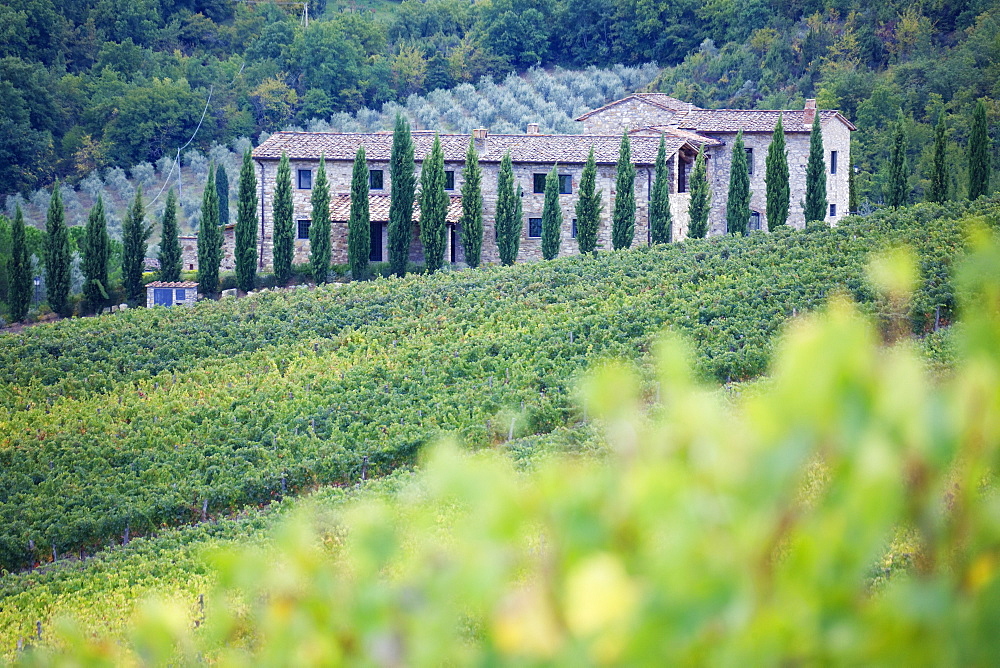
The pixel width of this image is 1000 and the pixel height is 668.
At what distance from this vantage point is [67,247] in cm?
3375

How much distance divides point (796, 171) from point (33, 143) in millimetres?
40269

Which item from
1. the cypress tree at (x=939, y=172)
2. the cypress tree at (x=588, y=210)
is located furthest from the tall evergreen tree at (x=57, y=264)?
the cypress tree at (x=939, y=172)

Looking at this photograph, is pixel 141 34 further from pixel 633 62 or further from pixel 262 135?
pixel 633 62

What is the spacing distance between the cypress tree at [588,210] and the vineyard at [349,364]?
16.6 ft

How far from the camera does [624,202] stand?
112ft

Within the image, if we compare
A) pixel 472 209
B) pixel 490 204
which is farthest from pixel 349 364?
pixel 490 204

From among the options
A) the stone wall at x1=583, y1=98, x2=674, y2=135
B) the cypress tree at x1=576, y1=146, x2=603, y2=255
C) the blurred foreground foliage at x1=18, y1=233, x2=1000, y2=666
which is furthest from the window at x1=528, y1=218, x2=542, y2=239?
the blurred foreground foliage at x1=18, y1=233, x2=1000, y2=666

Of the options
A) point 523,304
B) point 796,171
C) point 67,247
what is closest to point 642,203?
point 796,171

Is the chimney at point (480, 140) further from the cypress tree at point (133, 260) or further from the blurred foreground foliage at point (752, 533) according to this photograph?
the blurred foreground foliage at point (752, 533)

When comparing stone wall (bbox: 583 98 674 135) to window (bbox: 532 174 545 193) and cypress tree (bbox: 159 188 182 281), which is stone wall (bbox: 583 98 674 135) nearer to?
window (bbox: 532 174 545 193)

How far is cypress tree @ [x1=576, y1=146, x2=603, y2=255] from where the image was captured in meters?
34.1

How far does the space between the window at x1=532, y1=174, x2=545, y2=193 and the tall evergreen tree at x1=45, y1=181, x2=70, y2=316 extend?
15.2 metres

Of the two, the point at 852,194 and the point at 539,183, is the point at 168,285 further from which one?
the point at 852,194

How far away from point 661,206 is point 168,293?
50.8ft
